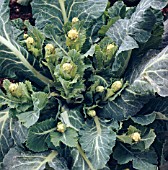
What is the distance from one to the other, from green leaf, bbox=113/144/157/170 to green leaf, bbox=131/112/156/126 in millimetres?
157

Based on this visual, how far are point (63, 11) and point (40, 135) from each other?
728 mm

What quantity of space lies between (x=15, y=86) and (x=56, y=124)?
0.93 ft

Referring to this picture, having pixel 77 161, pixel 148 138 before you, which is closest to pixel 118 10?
pixel 148 138

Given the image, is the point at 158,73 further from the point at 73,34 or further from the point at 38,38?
the point at 38,38

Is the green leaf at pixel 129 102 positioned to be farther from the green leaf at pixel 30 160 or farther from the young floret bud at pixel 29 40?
the young floret bud at pixel 29 40

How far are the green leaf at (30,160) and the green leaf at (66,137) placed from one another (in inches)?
4.4

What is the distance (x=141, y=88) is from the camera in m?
2.04

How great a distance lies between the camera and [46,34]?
227 cm

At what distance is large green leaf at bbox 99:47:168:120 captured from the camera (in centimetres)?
201

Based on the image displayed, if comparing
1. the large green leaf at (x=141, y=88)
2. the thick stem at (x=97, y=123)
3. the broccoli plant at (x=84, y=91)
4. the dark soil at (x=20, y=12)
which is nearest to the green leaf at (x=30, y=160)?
the broccoli plant at (x=84, y=91)

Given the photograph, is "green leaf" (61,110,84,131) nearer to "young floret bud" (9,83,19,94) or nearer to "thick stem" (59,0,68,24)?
"young floret bud" (9,83,19,94)

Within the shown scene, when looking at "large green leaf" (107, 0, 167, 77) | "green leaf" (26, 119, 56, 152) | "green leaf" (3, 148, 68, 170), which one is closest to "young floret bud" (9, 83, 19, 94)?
"green leaf" (26, 119, 56, 152)

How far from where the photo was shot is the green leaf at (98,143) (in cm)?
198

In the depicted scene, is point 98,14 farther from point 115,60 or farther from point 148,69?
point 148,69
